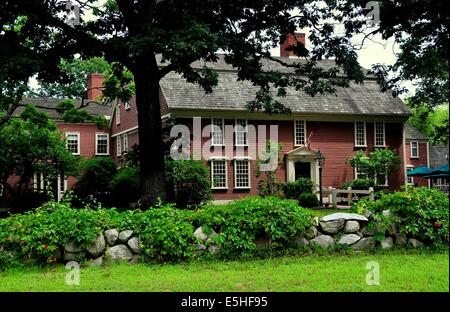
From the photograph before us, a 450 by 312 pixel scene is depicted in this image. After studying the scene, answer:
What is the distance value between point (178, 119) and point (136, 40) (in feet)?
58.5

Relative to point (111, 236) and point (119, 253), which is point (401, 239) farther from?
point (111, 236)

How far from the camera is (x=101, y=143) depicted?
4234cm

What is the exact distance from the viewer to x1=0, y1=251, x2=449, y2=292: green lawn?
24.2 ft

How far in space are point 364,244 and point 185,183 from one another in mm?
15484

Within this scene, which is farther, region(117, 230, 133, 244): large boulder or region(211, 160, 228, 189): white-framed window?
region(211, 160, 228, 189): white-framed window

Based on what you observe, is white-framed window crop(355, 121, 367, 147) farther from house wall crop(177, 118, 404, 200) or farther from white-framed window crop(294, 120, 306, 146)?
white-framed window crop(294, 120, 306, 146)

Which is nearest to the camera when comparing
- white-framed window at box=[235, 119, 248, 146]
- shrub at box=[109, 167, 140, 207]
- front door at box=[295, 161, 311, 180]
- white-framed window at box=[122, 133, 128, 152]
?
Answer: shrub at box=[109, 167, 140, 207]

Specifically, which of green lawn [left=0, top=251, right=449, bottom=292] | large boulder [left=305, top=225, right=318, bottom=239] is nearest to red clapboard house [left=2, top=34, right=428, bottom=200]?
large boulder [left=305, top=225, right=318, bottom=239]

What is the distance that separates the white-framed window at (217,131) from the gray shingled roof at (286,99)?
1043 millimetres

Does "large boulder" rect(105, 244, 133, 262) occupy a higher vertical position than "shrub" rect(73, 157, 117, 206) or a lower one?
lower

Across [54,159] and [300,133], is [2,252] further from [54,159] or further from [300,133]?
[300,133]

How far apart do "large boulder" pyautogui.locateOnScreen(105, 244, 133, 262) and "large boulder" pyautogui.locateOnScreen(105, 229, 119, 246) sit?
0.33 feet

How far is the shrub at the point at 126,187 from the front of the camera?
26.9 m

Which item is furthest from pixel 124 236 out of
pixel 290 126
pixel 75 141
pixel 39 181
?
pixel 75 141
